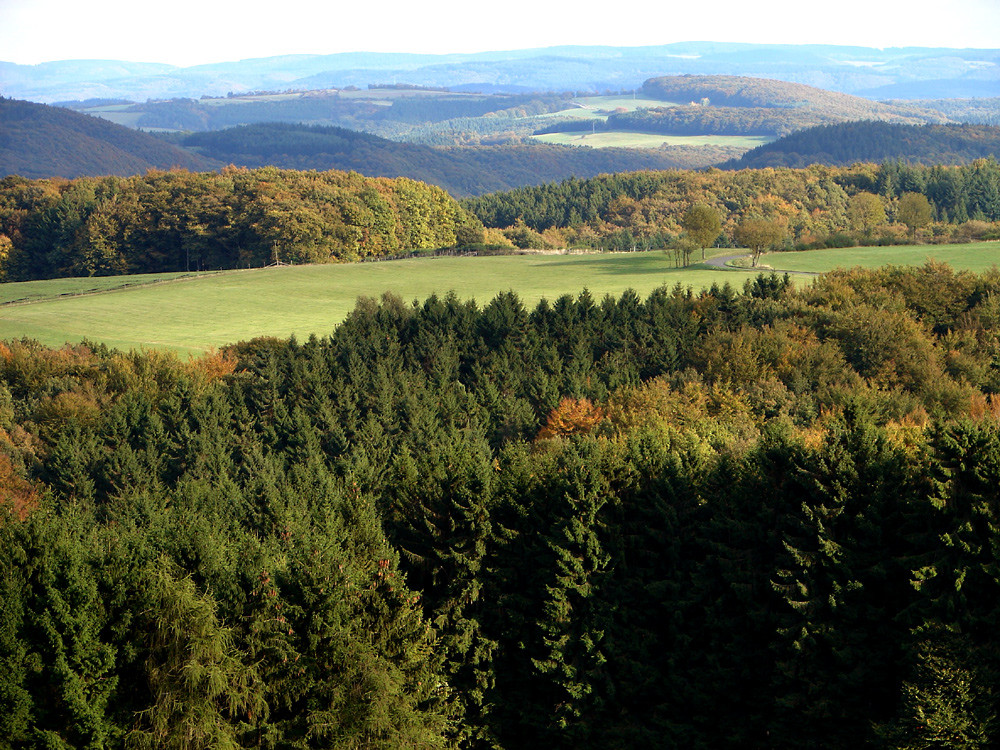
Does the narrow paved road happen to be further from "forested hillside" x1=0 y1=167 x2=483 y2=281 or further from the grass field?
"forested hillside" x1=0 y1=167 x2=483 y2=281

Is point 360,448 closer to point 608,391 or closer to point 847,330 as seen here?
point 608,391

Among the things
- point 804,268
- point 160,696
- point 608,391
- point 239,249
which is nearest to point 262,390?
point 608,391

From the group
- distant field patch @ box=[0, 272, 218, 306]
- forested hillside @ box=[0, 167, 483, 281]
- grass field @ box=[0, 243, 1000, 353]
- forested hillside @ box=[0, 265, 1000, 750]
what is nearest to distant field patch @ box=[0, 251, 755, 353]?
grass field @ box=[0, 243, 1000, 353]

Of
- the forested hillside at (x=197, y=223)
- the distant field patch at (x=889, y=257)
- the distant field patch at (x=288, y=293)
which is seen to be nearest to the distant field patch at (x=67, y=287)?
the distant field patch at (x=288, y=293)

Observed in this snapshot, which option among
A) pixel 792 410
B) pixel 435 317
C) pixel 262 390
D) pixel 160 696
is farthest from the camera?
pixel 435 317

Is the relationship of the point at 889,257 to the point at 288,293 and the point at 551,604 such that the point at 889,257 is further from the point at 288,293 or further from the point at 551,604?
the point at 551,604
